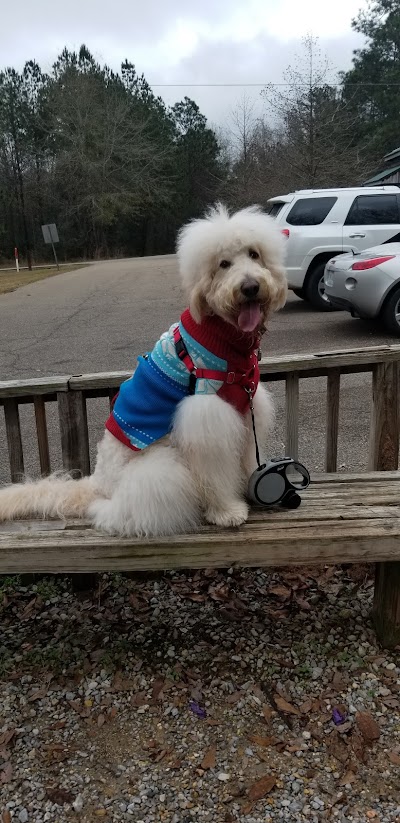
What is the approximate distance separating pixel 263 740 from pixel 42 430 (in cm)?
185

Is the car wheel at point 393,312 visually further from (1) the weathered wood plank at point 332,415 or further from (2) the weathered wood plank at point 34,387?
(2) the weathered wood plank at point 34,387

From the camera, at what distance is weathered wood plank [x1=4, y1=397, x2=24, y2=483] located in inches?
124

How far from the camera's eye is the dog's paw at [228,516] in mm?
2416

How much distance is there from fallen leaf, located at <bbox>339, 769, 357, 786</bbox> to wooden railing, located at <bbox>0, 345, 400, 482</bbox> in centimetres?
168

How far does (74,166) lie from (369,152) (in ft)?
76.9

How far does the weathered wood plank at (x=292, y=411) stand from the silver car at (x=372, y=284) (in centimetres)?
556

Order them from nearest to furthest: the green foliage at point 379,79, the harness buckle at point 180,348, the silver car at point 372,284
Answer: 1. the harness buckle at point 180,348
2. the silver car at point 372,284
3. the green foliage at point 379,79

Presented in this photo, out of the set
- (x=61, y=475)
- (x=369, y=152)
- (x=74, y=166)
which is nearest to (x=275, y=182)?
(x=369, y=152)

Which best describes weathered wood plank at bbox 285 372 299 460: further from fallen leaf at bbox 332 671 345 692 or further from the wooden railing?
fallen leaf at bbox 332 671 345 692

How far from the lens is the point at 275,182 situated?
97.1 feet

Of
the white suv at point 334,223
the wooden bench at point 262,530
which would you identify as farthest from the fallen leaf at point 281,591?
the white suv at point 334,223

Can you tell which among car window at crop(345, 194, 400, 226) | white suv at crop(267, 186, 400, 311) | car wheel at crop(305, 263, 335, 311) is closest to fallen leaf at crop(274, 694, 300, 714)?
white suv at crop(267, 186, 400, 311)

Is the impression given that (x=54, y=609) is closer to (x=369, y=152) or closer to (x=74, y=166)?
(x=369, y=152)

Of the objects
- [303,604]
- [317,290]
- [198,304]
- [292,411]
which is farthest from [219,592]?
[317,290]
